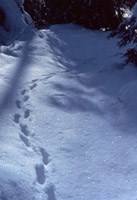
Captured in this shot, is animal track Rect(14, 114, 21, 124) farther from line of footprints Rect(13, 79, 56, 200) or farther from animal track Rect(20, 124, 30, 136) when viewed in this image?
animal track Rect(20, 124, 30, 136)

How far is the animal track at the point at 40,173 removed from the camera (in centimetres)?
362

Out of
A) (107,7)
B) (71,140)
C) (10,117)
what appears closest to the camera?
(71,140)

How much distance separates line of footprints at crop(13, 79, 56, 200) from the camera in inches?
141

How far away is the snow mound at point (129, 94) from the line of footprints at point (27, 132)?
1382 mm

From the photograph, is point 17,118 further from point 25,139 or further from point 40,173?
point 40,173

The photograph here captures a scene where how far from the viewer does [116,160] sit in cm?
403

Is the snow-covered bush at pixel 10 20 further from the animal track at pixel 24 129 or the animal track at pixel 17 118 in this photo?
the animal track at pixel 24 129

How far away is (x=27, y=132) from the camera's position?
4.53m

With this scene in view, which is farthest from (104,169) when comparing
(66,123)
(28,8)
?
(28,8)

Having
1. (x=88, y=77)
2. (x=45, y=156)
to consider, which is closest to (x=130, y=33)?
(x=88, y=77)

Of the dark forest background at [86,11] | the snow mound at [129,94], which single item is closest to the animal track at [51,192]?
the snow mound at [129,94]

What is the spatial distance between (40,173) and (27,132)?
→ 34.9 inches

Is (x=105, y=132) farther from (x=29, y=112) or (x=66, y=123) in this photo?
(x=29, y=112)

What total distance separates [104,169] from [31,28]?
595 centimetres
